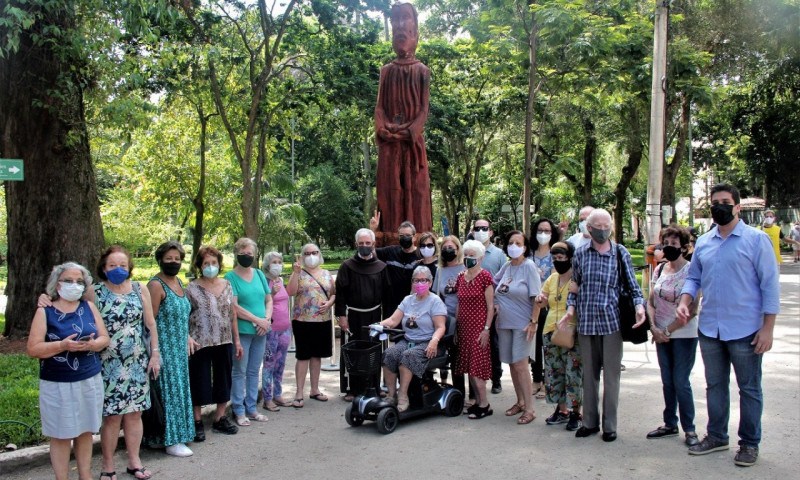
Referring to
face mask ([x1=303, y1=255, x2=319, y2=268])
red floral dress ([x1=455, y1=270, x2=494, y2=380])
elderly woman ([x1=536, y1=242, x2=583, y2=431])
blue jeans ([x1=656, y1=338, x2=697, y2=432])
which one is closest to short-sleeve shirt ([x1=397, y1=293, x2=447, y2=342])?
red floral dress ([x1=455, y1=270, x2=494, y2=380])

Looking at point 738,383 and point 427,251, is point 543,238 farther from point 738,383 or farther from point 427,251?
point 738,383

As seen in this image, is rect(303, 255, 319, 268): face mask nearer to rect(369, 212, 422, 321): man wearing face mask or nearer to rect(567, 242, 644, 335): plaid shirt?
rect(369, 212, 422, 321): man wearing face mask

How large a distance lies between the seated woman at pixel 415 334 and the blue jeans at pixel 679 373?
1.96 meters

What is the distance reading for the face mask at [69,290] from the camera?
15.3 ft

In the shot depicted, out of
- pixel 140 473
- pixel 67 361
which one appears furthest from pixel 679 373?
pixel 67 361

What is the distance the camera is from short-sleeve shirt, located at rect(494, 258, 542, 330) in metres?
6.58

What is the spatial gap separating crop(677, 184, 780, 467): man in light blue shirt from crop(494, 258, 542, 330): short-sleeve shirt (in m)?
1.52

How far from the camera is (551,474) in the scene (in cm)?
512

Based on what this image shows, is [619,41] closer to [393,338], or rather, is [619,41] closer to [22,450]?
[393,338]

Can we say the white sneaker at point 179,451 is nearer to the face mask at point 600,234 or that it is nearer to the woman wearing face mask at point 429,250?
the woman wearing face mask at point 429,250

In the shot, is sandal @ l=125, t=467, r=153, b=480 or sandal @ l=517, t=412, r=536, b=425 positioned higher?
sandal @ l=517, t=412, r=536, b=425

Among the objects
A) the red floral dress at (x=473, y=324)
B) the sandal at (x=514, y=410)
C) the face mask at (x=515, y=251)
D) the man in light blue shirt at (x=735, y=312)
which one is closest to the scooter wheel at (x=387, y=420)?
the red floral dress at (x=473, y=324)

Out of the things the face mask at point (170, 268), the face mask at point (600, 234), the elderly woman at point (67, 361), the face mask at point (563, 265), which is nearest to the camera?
the elderly woman at point (67, 361)

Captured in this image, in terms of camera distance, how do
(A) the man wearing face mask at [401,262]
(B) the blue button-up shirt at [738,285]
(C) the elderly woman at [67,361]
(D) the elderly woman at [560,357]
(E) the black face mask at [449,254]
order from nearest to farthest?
(C) the elderly woman at [67,361], (B) the blue button-up shirt at [738,285], (D) the elderly woman at [560,357], (E) the black face mask at [449,254], (A) the man wearing face mask at [401,262]
